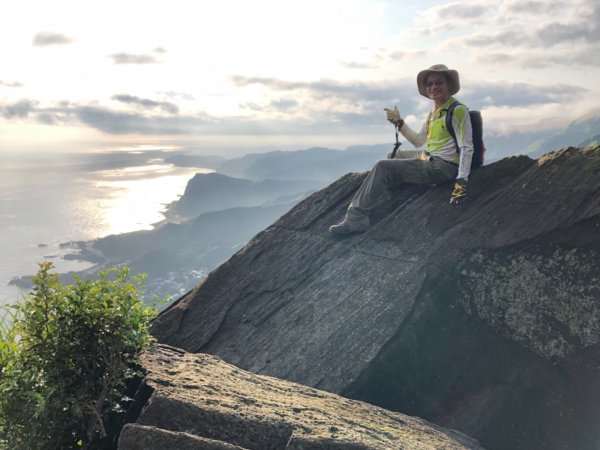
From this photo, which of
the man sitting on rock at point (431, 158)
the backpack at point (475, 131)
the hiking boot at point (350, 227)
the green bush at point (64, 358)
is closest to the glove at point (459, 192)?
the man sitting on rock at point (431, 158)

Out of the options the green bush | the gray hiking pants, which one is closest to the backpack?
the gray hiking pants

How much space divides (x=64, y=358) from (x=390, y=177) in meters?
14.0

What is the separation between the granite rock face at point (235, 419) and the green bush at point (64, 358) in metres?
0.81

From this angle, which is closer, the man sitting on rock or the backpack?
the man sitting on rock

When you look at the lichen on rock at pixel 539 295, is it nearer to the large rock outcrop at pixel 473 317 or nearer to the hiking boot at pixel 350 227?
the large rock outcrop at pixel 473 317

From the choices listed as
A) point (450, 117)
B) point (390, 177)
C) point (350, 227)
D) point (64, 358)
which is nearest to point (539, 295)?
point (450, 117)

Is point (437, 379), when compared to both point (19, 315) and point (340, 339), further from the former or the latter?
point (19, 315)

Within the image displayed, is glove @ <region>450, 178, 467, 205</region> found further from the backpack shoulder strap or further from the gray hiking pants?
the backpack shoulder strap

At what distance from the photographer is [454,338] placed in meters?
14.0

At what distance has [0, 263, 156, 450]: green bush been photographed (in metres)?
5.81

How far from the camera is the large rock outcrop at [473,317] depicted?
12.7m

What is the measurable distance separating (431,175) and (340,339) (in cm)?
780

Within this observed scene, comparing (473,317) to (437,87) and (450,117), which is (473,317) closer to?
(450,117)

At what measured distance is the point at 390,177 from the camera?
1723cm
